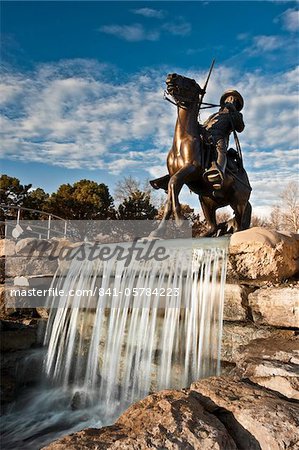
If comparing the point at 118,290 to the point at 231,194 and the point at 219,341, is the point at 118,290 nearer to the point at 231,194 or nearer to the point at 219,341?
the point at 219,341

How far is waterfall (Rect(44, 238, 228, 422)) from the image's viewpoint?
14.6 ft

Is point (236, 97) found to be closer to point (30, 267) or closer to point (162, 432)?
point (30, 267)

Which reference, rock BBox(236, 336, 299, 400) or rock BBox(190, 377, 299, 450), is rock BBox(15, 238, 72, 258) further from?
rock BBox(190, 377, 299, 450)

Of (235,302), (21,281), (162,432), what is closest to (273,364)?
(162,432)

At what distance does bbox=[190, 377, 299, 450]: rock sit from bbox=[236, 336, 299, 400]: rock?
165mm

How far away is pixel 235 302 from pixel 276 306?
0.52 metres

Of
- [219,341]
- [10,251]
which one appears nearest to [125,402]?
[219,341]

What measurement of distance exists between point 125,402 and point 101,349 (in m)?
0.91

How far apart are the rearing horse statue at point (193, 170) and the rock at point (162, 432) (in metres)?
4.41

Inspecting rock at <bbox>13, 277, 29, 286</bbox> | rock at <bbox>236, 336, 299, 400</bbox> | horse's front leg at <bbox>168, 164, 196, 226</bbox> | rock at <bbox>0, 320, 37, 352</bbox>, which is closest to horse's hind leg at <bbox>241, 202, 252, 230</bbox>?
horse's front leg at <bbox>168, 164, 196, 226</bbox>

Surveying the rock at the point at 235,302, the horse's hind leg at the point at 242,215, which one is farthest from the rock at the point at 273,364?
the horse's hind leg at the point at 242,215

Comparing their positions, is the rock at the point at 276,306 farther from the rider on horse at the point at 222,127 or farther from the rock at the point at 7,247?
the rock at the point at 7,247

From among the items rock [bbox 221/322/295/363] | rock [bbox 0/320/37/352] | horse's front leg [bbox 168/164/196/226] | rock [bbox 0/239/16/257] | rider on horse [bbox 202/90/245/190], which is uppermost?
rider on horse [bbox 202/90/245/190]

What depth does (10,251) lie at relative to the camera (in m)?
8.05
